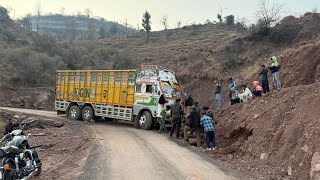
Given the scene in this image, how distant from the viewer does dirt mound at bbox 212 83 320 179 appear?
967cm

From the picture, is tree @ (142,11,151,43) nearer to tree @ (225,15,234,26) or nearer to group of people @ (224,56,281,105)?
tree @ (225,15,234,26)

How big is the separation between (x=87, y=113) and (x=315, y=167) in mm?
15938

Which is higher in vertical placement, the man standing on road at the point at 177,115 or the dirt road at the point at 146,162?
the man standing on road at the point at 177,115

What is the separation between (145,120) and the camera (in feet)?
60.9

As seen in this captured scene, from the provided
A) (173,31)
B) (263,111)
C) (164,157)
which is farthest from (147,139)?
(173,31)

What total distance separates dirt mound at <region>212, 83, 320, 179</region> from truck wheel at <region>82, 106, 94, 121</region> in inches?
353

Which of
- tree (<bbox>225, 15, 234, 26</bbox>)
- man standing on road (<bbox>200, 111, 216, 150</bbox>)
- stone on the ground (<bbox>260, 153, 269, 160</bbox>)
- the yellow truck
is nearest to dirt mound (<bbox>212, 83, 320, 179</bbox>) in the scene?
stone on the ground (<bbox>260, 153, 269, 160</bbox>)

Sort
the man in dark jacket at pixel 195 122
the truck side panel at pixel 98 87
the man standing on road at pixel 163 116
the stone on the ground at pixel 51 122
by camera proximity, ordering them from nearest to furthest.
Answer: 1. the man in dark jacket at pixel 195 122
2. the man standing on road at pixel 163 116
3. the truck side panel at pixel 98 87
4. the stone on the ground at pixel 51 122

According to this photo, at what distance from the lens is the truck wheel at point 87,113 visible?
21.8 m

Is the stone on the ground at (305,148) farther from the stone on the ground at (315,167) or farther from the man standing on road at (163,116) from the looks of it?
the man standing on road at (163,116)

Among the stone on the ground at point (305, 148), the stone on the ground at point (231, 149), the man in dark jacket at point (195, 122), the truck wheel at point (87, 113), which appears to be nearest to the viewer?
the stone on the ground at point (305, 148)

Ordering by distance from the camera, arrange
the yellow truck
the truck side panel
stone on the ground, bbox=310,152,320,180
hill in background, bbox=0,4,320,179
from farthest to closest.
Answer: the truck side panel
the yellow truck
hill in background, bbox=0,4,320,179
stone on the ground, bbox=310,152,320,180

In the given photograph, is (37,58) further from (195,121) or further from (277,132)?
(277,132)

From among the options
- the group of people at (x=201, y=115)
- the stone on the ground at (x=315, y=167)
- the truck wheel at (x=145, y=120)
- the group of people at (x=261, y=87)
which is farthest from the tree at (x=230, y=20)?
the stone on the ground at (x=315, y=167)
